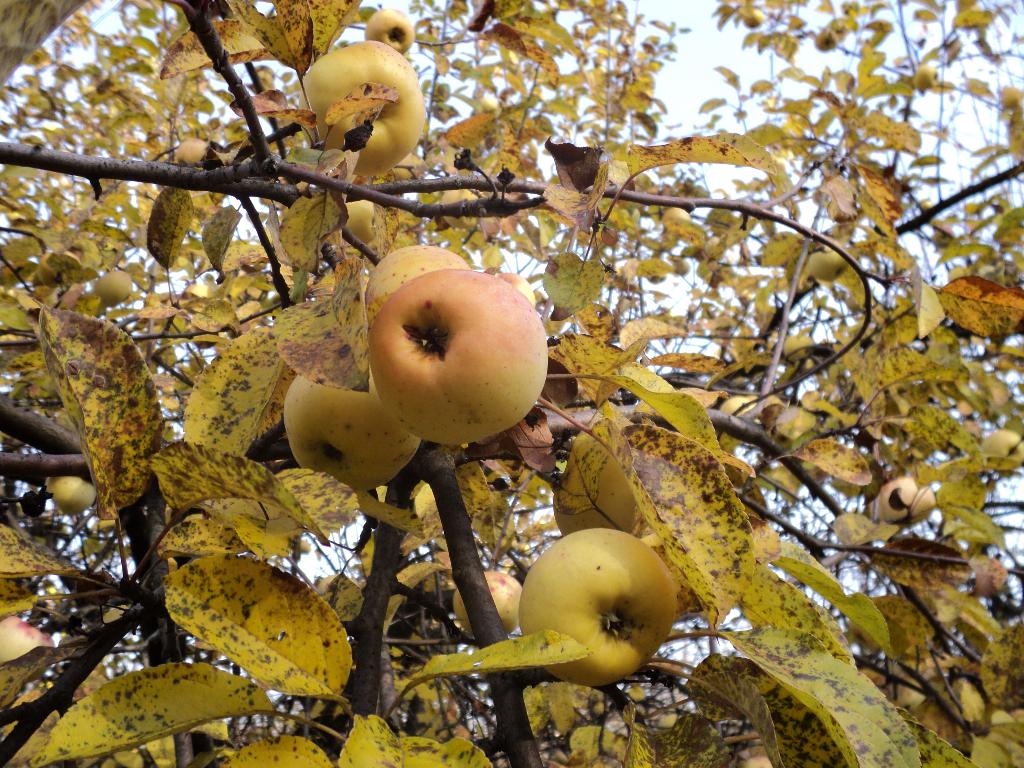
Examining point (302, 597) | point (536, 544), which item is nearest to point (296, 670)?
point (302, 597)

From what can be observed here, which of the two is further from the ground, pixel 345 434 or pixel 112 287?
pixel 112 287

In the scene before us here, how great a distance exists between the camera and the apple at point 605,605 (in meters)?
0.71

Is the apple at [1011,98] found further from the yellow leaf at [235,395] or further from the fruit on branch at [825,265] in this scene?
the yellow leaf at [235,395]

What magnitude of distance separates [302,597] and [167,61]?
0.78 meters

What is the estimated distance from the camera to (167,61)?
3.37ft

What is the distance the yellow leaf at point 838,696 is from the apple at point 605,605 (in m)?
0.10

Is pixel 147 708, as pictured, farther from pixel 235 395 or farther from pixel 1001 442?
pixel 1001 442

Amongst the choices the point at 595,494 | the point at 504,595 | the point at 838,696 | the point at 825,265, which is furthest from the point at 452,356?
the point at 825,265

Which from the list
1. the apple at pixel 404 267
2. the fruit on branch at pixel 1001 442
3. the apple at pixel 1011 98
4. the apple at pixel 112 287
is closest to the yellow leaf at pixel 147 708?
the apple at pixel 404 267

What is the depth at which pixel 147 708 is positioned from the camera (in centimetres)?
60

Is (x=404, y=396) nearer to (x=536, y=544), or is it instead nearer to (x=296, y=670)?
(x=296, y=670)

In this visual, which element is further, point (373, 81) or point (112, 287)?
point (112, 287)

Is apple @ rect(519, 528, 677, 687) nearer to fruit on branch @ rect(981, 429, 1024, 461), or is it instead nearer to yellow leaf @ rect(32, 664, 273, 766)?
yellow leaf @ rect(32, 664, 273, 766)

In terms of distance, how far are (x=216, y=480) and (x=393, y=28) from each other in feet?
4.16
